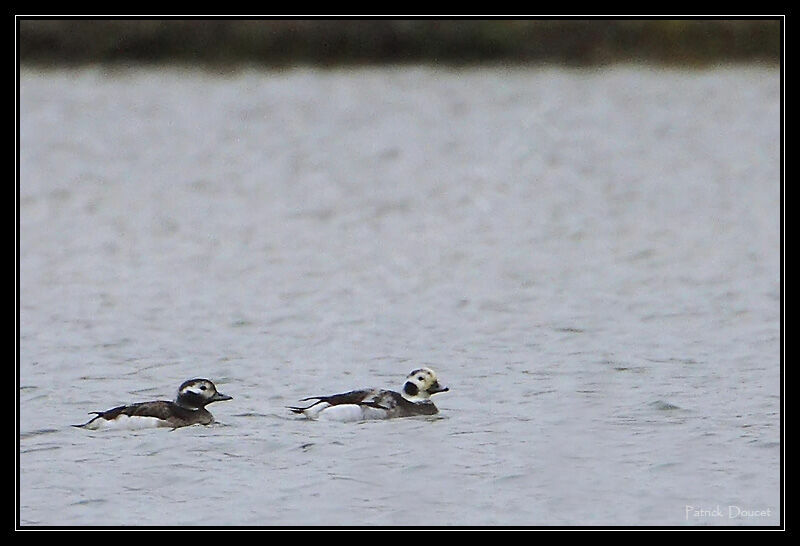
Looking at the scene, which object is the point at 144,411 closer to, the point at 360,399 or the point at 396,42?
the point at 360,399

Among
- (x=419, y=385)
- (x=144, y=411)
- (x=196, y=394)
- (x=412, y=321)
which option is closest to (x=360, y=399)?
(x=419, y=385)

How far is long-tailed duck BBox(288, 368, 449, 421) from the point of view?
8234 mm

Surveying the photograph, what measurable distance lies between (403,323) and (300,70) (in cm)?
2250

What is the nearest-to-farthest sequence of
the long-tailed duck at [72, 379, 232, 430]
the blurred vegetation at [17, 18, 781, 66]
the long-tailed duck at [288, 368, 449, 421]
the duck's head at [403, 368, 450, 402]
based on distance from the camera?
the long-tailed duck at [72, 379, 232, 430] < the long-tailed duck at [288, 368, 449, 421] < the duck's head at [403, 368, 450, 402] < the blurred vegetation at [17, 18, 781, 66]

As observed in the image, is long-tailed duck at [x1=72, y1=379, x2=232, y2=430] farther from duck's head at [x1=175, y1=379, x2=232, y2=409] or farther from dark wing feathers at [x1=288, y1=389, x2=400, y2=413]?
dark wing feathers at [x1=288, y1=389, x2=400, y2=413]

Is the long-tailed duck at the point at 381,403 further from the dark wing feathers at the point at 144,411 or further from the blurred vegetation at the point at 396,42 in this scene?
the blurred vegetation at the point at 396,42

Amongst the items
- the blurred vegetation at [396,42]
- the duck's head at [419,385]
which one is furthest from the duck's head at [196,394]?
the blurred vegetation at [396,42]

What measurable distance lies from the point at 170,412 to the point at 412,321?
2.89 meters

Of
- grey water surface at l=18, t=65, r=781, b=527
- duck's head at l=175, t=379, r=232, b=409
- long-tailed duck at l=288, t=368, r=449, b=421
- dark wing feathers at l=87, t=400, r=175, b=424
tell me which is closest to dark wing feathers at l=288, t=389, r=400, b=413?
long-tailed duck at l=288, t=368, r=449, b=421

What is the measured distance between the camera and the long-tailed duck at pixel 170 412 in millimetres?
8109

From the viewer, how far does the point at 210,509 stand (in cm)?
696

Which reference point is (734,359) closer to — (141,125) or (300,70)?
(141,125)

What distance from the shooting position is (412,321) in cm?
1075

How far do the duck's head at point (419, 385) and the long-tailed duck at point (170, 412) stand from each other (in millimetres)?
1045
